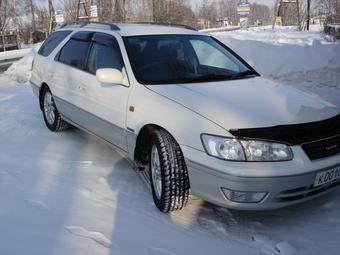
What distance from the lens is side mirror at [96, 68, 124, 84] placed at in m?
4.14

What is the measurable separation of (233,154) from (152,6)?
33.4 metres

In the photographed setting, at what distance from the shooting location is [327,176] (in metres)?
3.38

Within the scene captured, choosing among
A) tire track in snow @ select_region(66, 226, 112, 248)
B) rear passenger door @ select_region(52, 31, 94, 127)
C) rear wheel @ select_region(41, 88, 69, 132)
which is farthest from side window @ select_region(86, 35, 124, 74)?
tire track in snow @ select_region(66, 226, 112, 248)

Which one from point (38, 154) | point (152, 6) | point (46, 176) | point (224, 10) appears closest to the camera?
point (46, 176)

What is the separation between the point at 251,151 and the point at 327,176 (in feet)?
2.26

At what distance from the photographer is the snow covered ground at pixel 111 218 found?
10.4ft

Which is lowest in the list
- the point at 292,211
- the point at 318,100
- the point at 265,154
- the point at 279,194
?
the point at 292,211

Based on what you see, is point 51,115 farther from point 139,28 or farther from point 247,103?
point 247,103

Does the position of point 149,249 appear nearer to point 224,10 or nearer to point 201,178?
point 201,178

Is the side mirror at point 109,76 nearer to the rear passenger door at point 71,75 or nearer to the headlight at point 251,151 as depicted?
the rear passenger door at point 71,75

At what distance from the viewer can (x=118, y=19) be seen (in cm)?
2900

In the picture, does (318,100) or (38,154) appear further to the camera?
(38,154)

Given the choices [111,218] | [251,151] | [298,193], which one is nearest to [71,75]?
[111,218]

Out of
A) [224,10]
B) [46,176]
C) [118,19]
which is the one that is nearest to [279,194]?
[46,176]
